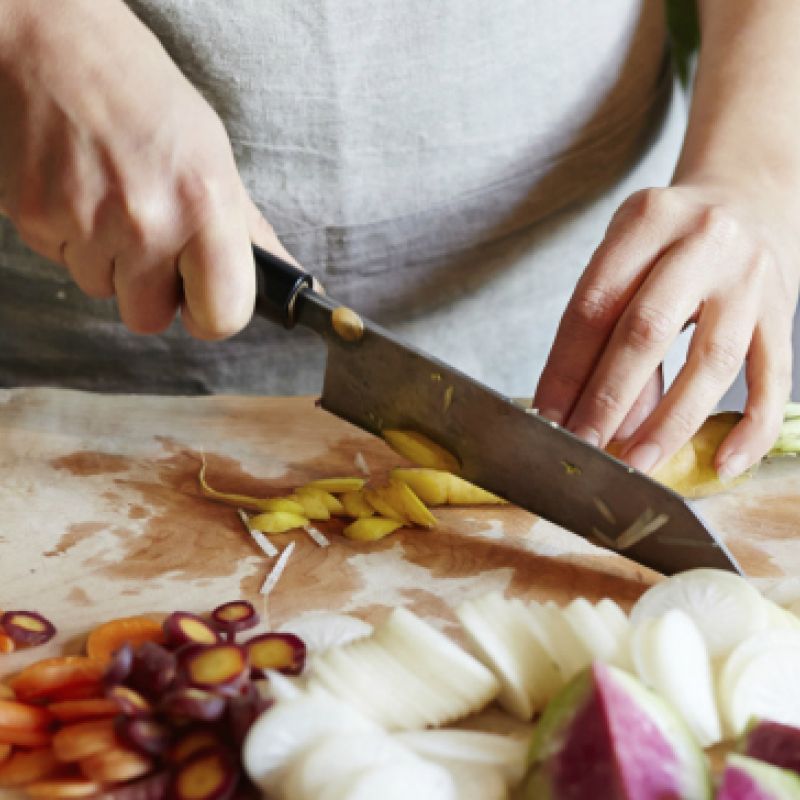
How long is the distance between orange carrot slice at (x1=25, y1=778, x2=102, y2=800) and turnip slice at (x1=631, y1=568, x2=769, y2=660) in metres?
0.67

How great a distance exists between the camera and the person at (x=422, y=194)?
147cm

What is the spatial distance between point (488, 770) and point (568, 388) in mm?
705

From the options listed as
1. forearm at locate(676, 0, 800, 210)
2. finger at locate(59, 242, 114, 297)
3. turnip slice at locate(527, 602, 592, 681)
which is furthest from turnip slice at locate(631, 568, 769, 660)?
finger at locate(59, 242, 114, 297)

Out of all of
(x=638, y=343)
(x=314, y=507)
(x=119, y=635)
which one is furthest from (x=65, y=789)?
(x=638, y=343)

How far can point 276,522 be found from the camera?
164 cm

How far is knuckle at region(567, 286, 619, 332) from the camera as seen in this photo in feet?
5.51

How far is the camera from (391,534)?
1660 mm

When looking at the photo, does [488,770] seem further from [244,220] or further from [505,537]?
[244,220]

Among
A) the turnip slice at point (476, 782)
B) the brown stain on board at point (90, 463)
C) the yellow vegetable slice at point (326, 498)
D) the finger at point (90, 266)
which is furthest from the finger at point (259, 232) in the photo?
the turnip slice at point (476, 782)

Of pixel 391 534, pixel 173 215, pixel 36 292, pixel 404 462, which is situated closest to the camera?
pixel 173 215

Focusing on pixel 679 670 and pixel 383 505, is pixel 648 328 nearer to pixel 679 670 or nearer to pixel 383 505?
pixel 383 505

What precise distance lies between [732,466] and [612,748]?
77cm

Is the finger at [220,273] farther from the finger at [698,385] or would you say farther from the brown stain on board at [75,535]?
the finger at [698,385]

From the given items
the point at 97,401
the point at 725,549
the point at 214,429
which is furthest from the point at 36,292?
the point at 725,549
